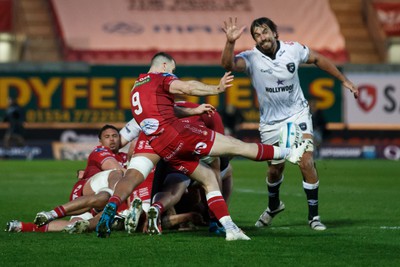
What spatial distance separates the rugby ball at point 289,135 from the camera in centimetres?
1031

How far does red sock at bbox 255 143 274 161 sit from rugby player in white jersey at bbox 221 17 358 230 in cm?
109

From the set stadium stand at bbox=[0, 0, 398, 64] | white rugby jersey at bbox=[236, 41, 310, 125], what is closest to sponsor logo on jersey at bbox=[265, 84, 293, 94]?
white rugby jersey at bbox=[236, 41, 310, 125]

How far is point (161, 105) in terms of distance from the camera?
10016 millimetres

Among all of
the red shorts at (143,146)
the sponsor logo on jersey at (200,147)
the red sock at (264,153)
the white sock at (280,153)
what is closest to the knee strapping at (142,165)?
the red shorts at (143,146)

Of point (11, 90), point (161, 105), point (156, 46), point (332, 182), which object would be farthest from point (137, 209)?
point (156, 46)

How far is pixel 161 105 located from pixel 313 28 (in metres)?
25.6

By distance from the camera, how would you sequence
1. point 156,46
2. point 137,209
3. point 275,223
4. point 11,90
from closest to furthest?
point 137,209 → point 275,223 → point 11,90 → point 156,46

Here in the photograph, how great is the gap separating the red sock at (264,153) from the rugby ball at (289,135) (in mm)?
373

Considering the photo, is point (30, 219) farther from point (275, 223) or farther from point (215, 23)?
point (215, 23)

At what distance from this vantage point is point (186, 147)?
9906mm

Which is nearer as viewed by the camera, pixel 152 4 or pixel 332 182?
pixel 332 182

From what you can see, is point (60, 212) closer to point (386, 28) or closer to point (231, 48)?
point (231, 48)

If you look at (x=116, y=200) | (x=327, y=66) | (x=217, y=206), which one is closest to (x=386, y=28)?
(x=327, y=66)

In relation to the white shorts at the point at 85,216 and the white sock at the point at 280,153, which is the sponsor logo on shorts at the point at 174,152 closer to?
the white sock at the point at 280,153
